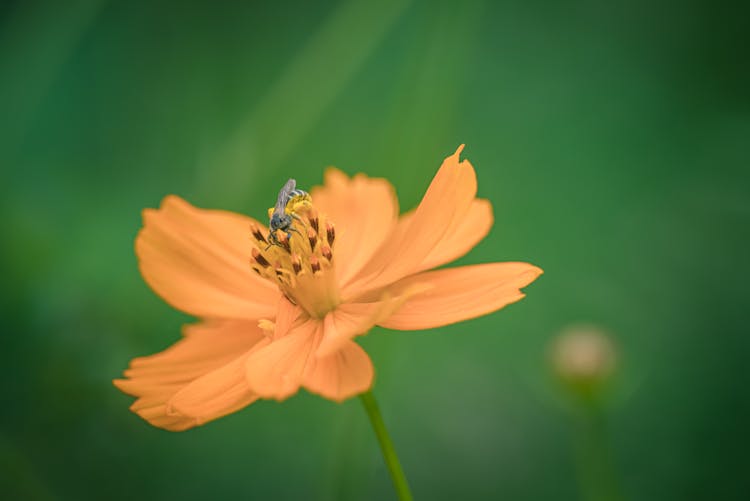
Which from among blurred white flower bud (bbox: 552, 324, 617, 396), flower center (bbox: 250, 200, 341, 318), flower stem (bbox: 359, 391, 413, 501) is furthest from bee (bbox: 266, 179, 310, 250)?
blurred white flower bud (bbox: 552, 324, 617, 396)

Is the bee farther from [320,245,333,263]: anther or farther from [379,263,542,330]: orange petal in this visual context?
[379,263,542,330]: orange petal

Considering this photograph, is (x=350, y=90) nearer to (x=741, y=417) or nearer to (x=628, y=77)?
(x=628, y=77)

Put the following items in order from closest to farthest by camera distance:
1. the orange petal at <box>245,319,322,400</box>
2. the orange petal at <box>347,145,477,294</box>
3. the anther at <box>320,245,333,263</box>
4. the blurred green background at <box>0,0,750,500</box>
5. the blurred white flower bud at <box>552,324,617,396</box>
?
1. the orange petal at <box>245,319,322,400</box>
2. the orange petal at <box>347,145,477,294</box>
3. the anther at <box>320,245,333,263</box>
4. the blurred white flower bud at <box>552,324,617,396</box>
5. the blurred green background at <box>0,0,750,500</box>

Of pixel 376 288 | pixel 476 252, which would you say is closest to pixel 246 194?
pixel 476 252

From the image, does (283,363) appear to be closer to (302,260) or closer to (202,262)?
(302,260)

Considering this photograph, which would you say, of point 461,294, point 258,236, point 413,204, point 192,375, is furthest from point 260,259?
point 413,204

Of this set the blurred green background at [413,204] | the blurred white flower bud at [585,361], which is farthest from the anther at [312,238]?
the blurred white flower bud at [585,361]
